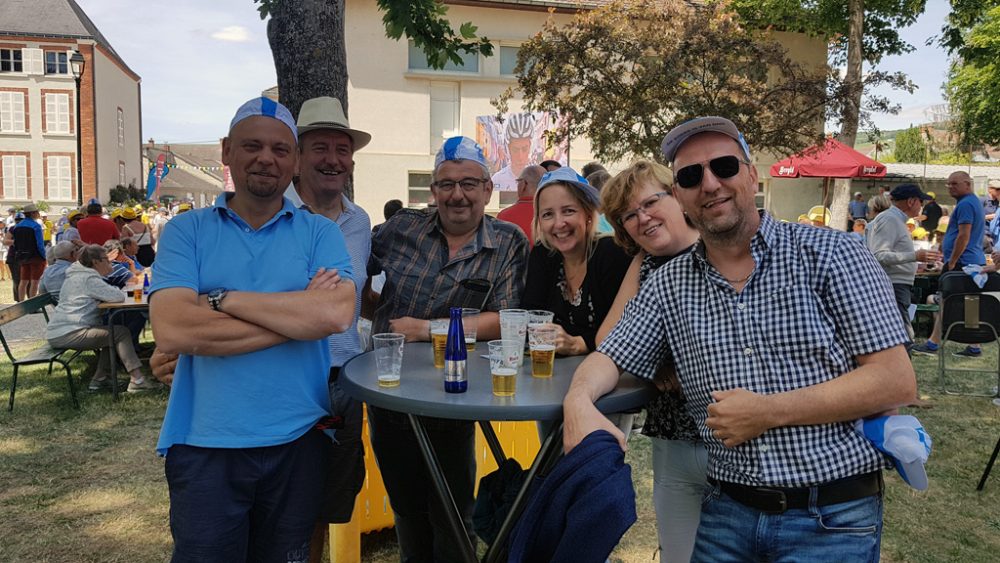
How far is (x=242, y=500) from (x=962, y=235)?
9.46 metres

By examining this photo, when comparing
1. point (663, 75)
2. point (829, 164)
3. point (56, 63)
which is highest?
point (56, 63)

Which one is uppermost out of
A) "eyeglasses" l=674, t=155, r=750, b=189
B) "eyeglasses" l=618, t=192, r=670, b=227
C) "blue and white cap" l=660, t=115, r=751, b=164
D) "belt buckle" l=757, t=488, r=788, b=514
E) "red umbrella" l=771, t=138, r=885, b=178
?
"red umbrella" l=771, t=138, r=885, b=178

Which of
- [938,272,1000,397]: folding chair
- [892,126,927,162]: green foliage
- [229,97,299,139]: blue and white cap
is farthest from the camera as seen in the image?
[892,126,927,162]: green foliage

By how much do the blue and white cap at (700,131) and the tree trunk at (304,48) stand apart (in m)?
2.22

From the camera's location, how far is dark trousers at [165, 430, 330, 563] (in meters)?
2.13

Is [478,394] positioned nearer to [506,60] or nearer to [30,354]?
[30,354]

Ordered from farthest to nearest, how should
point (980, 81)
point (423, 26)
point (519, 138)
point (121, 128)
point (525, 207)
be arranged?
1. point (121, 128)
2. point (980, 81)
3. point (519, 138)
4. point (525, 207)
5. point (423, 26)

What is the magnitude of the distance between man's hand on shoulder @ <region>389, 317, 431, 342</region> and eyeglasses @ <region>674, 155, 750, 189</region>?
1295 mm

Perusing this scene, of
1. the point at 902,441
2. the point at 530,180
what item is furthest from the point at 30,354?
the point at 902,441

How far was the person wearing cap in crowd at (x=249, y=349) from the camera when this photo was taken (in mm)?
2119

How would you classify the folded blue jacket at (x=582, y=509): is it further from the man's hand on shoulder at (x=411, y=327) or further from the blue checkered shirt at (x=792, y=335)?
the man's hand on shoulder at (x=411, y=327)

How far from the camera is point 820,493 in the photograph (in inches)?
71.0

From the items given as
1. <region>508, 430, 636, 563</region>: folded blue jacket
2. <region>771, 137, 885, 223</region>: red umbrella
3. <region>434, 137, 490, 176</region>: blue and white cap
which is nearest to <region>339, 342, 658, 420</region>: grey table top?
<region>508, 430, 636, 563</region>: folded blue jacket

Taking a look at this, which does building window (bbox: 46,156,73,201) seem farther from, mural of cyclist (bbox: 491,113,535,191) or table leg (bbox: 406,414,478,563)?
table leg (bbox: 406,414,478,563)
